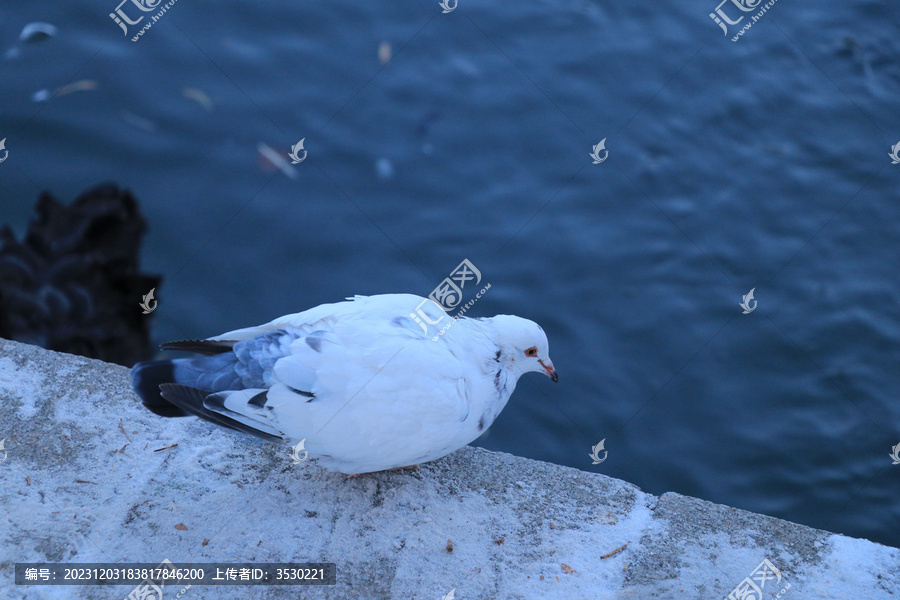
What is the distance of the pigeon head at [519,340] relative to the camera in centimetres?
383

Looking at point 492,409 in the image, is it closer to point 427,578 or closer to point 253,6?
point 427,578

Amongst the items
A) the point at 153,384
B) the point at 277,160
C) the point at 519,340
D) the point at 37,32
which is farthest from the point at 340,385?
the point at 37,32

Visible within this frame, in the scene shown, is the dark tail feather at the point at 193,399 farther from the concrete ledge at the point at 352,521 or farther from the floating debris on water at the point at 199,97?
the floating debris on water at the point at 199,97

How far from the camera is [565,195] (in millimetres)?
6621

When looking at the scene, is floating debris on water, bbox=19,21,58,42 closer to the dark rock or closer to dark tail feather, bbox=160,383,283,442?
the dark rock

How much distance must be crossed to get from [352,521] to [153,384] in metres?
1.05

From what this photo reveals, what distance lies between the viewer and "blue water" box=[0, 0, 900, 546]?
5613 millimetres

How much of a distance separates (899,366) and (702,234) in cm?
174

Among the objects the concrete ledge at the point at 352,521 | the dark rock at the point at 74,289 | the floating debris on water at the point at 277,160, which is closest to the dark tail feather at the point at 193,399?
the concrete ledge at the point at 352,521

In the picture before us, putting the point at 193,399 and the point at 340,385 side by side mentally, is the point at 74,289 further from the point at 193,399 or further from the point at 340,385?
the point at 340,385

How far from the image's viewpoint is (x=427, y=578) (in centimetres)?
339

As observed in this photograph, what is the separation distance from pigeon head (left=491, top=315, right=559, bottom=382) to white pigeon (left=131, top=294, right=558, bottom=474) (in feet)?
0.73

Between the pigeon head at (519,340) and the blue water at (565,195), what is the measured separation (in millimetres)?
1634

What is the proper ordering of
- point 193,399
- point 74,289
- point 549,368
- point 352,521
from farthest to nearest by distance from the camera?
point 74,289 → point 549,368 → point 352,521 → point 193,399
